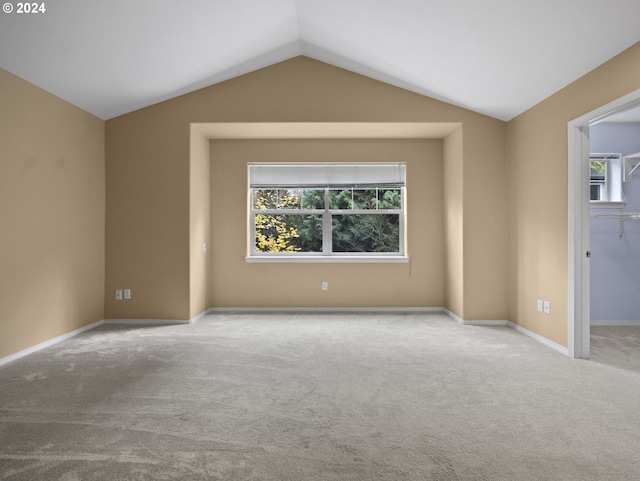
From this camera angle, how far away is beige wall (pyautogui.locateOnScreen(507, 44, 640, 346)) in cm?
353

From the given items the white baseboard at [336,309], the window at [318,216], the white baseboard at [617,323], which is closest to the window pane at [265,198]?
the window at [318,216]

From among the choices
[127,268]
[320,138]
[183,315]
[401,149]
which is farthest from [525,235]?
[127,268]

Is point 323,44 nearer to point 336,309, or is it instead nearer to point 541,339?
point 336,309

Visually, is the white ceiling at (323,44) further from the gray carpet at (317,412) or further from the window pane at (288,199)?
the gray carpet at (317,412)

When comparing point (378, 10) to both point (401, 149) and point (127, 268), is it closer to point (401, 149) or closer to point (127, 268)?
point (401, 149)

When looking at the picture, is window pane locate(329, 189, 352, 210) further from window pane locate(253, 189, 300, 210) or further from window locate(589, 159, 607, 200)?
window locate(589, 159, 607, 200)

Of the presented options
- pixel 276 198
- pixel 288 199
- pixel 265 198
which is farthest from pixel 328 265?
pixel 265 198

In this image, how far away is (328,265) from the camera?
6125 mm

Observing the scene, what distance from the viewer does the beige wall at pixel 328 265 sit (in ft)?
20.0

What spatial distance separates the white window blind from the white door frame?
263 cm

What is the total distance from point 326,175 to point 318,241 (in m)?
1.01

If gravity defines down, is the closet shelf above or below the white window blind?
below

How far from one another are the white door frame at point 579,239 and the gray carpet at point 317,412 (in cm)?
26

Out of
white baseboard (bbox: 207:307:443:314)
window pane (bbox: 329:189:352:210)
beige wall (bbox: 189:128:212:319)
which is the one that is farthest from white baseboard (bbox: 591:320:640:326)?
beige wall (bbox: 189:128:212:319)
